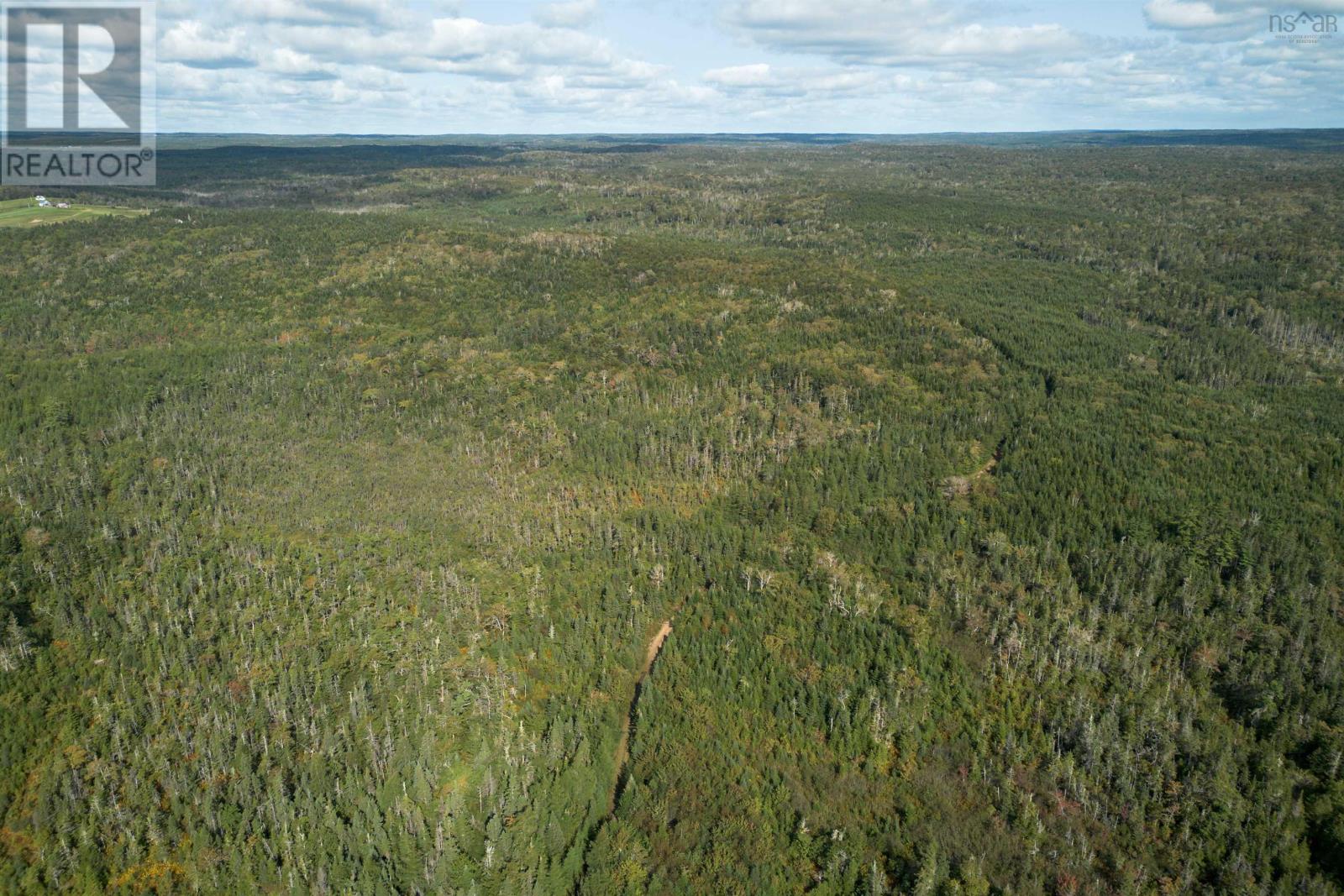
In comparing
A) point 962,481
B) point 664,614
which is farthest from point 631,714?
point 962,481

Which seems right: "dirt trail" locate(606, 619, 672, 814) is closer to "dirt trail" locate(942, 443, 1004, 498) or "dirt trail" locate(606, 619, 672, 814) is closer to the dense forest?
the dense forest

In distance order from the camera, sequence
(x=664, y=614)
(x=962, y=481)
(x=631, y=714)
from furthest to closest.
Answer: (x=962, y=481), (x=664, y=614), (x=631, y=714)

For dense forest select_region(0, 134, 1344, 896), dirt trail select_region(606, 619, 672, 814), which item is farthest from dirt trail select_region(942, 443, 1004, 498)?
dirt trail select_region(606, 619, 672, 814)

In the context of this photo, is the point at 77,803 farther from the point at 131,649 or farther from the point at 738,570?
the point at 738,570

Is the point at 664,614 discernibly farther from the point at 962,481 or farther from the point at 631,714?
the point at 962,481

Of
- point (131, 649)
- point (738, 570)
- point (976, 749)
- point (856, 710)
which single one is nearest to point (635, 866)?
point (856, 710)

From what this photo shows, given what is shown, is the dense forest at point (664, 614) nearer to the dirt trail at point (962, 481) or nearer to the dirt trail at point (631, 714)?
the dirt trail at point (631, 714)
